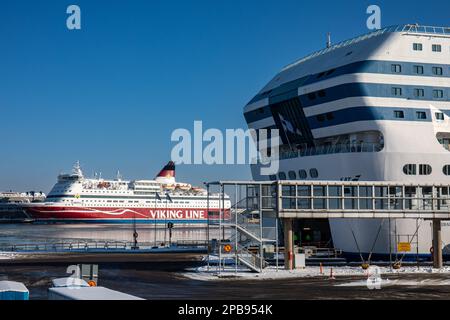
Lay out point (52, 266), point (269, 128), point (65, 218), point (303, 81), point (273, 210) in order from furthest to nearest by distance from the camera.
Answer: point (65, 218)
point (269, 128)
point (303, 81)
point (52, 266)
point (273, 210)

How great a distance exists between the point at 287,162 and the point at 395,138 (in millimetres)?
10698

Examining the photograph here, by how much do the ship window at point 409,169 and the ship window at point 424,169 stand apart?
24.8 inches

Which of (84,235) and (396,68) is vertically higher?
(396,68)

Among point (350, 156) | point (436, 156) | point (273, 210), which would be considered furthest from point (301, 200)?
point (436, 156)

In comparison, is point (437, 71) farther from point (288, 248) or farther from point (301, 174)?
point (288, 248)

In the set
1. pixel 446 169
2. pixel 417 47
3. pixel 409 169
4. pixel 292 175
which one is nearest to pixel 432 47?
pixel 417 47

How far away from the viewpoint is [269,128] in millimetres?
59656

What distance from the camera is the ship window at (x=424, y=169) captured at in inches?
1833

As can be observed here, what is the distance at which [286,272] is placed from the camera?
1540 inches

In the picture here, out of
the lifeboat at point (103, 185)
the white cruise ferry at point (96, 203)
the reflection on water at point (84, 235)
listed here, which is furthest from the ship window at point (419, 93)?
the lifeboat at point (103, 185)

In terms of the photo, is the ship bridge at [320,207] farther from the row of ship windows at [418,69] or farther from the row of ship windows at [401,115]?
the row of ship windows at [418,69]

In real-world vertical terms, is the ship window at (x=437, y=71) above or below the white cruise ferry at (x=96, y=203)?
above

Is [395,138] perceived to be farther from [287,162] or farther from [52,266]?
[52,266]

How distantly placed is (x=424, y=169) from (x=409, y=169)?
1.33m
